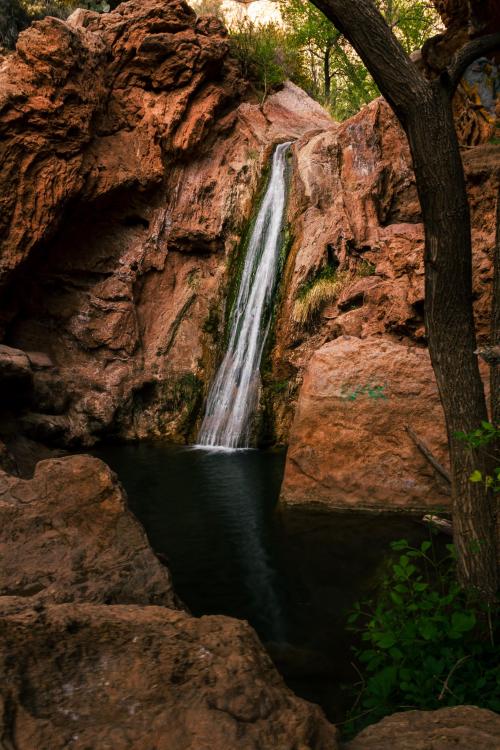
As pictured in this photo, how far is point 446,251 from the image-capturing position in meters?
3.43

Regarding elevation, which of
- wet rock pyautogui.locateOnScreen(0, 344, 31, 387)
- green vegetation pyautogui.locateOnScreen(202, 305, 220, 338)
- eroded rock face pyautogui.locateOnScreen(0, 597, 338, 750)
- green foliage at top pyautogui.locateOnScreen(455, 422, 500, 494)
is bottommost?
eroded rock face pyautogui.locateOnScreen(0, 597, 338, 750)

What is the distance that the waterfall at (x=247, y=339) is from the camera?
12633 mm

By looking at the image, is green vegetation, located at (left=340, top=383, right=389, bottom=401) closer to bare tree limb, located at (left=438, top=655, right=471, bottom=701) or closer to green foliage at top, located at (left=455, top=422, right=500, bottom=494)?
green foliage at top, located at (left=455, top=422, right=500, bottom=494)

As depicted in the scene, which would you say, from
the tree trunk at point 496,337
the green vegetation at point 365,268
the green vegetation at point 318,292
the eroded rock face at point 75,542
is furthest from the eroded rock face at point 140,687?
the green vegetation at point 318,292

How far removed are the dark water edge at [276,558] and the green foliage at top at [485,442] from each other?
5.43 ft

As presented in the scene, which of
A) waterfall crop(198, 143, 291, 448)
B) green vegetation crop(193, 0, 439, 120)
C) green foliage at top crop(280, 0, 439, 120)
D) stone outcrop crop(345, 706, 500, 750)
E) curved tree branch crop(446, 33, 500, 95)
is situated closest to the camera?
stone outcrop crop(345, 706, 500, 750)

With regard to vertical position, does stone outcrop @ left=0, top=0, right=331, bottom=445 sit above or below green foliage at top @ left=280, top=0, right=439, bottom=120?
below

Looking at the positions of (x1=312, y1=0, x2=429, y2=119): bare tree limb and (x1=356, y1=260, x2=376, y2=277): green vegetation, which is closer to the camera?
(x1=312, y1=0, x2=429, y2=119): bare tree limb

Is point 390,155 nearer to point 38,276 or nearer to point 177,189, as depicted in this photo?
point 177,189

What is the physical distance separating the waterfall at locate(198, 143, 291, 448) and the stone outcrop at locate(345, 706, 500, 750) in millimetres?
10048

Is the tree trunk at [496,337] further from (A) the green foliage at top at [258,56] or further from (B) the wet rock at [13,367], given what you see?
(A) the green foliage at top at [258,56]

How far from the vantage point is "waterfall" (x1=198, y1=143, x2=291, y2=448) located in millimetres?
12633

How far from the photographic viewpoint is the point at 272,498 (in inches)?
340

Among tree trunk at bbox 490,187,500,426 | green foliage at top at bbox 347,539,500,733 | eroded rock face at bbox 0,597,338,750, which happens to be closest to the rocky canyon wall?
tree trunk at bbox 490,187,500,426
